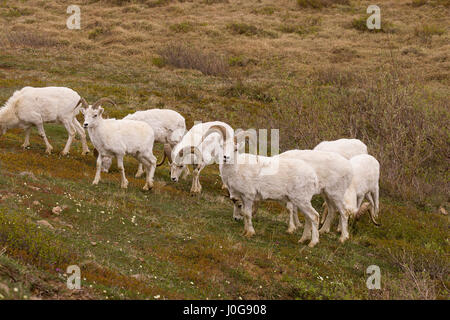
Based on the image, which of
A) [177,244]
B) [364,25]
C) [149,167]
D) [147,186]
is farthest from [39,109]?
[364,25]

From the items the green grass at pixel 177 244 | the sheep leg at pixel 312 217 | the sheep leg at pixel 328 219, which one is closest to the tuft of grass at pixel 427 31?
the green grass at pixel 177 244

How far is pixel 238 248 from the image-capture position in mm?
9711

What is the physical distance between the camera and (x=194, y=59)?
116 ft

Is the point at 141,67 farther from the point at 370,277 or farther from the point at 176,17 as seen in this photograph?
the point at 370,277

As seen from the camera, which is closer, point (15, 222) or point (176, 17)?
point (15, 222)

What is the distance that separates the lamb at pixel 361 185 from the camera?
40.0 ft

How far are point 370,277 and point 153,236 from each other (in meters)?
4.26

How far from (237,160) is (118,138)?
12.2 feet

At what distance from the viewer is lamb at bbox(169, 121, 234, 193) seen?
13.6 metres

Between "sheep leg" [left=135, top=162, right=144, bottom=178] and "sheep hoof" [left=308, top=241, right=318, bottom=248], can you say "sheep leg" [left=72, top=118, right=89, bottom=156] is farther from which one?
"sheep hoof" [left=308, top=241, right=318, bottom=248]

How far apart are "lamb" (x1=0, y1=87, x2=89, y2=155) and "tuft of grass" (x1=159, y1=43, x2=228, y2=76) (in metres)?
18.7

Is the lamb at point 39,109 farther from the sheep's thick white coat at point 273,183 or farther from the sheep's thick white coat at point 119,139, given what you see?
the sheep's thick white coat at point 273,183

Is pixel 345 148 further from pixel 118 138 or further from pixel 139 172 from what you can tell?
pixel 118 138
